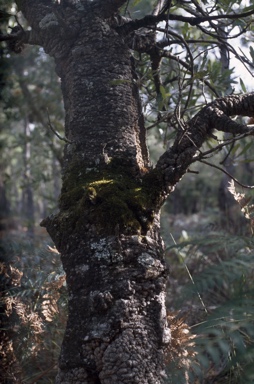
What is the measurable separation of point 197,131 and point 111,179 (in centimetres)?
57

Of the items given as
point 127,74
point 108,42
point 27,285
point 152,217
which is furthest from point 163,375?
point 108,42

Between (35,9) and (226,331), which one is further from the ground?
(35,9)

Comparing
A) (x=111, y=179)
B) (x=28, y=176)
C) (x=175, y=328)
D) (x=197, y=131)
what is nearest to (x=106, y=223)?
(x=111, y=179)

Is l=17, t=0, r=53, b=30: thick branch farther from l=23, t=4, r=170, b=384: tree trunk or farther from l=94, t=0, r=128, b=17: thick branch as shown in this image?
l=94, t=0, r=128, b=17: thick branch

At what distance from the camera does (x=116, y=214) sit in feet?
7.09

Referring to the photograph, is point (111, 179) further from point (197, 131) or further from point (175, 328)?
point (175, 328)

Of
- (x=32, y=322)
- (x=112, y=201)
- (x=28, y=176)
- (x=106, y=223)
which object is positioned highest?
(x=28, y=176)

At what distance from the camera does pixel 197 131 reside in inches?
97.8

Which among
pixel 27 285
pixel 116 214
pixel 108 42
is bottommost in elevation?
pixel 27 285

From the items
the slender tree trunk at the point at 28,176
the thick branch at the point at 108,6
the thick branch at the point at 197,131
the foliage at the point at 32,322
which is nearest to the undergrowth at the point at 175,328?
the foliage at the point at 32,322

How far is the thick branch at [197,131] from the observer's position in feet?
7.82

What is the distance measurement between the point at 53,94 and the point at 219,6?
7.23m

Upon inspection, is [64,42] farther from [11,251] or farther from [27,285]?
[11,251]

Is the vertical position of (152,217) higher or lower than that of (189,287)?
higher
